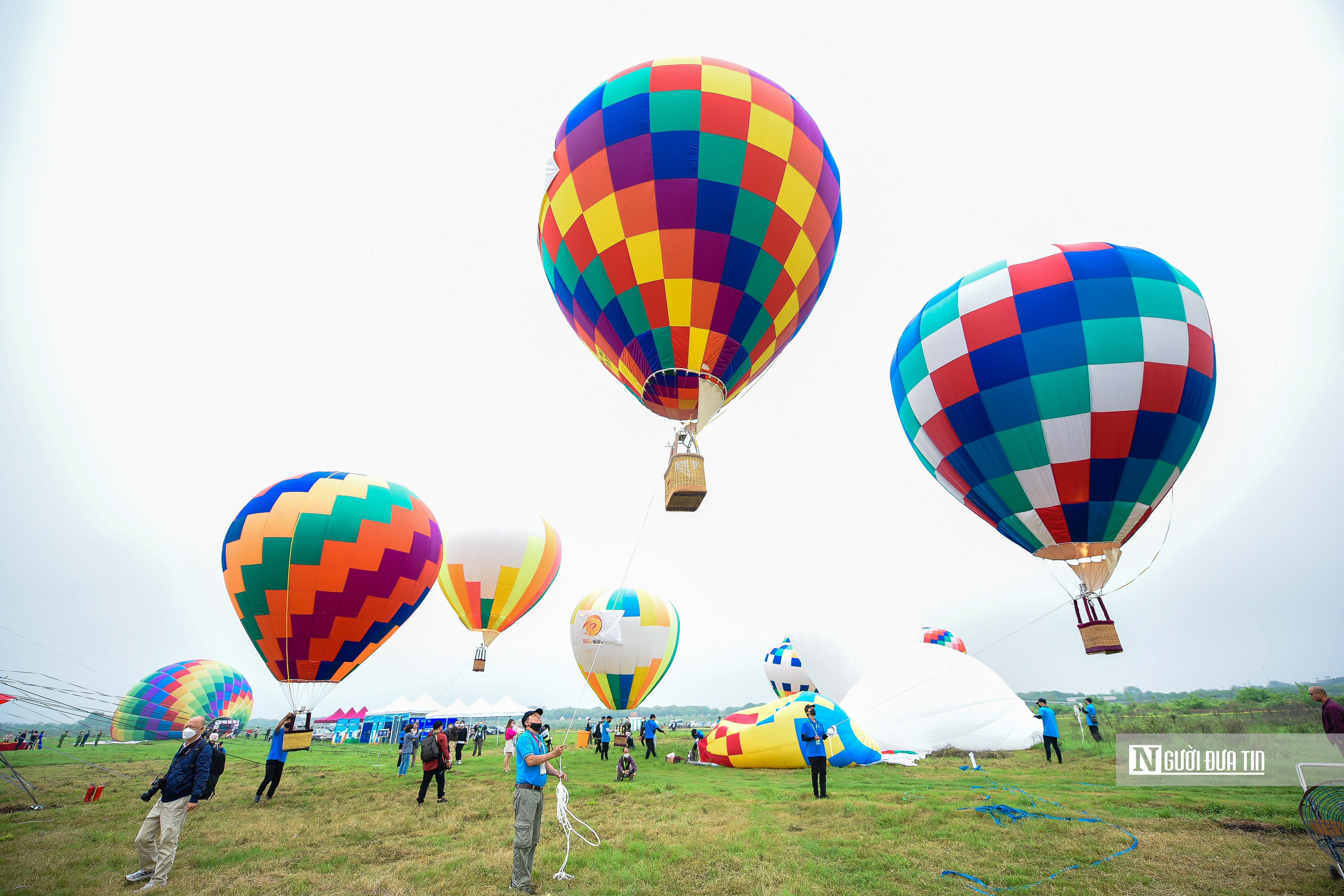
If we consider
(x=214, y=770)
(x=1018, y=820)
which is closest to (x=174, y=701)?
(x=214, y=770)

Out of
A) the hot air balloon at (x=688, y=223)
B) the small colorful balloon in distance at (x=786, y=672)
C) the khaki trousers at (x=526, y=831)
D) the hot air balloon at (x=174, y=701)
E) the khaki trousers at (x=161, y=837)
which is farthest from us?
the hot air balloon at (x=174, y=701)

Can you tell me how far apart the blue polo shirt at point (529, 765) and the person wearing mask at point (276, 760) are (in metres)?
6.64

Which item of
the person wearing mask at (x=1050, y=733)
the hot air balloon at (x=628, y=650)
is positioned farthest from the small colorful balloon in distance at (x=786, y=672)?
the person wearing mask at (x=1050, y=733)

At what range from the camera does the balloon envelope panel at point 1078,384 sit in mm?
8328

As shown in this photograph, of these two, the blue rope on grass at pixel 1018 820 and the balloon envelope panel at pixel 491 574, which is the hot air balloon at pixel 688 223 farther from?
the balloon envelope panel at pixel 491 574

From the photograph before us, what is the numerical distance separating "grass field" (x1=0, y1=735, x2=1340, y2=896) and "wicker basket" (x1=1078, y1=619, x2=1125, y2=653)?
72.2 inches

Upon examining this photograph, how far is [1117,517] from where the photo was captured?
28.4 ft

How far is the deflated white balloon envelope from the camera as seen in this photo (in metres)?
→ 11.9

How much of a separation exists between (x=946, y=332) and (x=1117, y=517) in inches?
154

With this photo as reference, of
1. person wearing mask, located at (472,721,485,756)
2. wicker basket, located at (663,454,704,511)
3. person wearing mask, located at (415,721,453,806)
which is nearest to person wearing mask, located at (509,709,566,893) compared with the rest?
wicker basket, located at (663,454,704,511)

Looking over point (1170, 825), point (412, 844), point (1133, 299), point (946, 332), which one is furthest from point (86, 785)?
point (1133, 299)

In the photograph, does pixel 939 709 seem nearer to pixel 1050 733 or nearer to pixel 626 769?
pixel 1050 733

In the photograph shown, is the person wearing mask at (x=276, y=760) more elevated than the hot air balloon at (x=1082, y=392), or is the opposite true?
the hot air balloon at (x=1082, y=392)

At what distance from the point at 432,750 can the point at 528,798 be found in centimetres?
487
